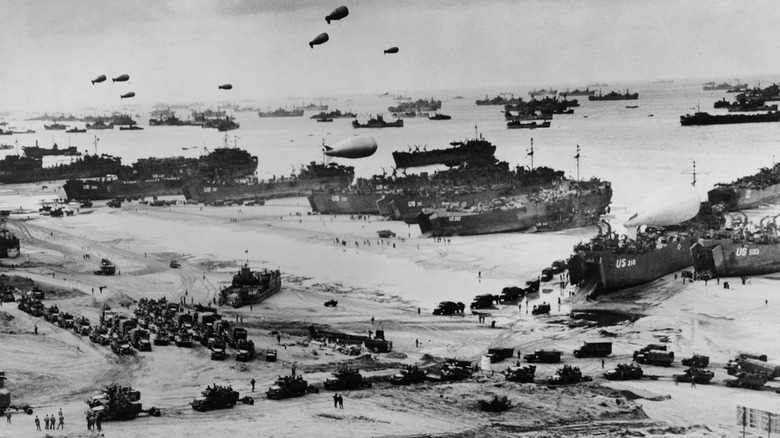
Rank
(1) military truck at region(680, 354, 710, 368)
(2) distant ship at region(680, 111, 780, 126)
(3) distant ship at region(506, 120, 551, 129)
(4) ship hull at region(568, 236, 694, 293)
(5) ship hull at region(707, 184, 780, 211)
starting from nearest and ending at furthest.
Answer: (1) military truck at region(680, 354, 710, 368) → (4) ship hull at region(568, 236, 694, 293) → (5) ship hull at region(707, 184, 780, 211) → (2) distant ship at region(680, 111, 780, 126) → (3) distant ship at region(506, 120, 551, 129)

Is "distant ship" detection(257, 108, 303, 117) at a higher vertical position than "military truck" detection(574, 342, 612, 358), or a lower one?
higher

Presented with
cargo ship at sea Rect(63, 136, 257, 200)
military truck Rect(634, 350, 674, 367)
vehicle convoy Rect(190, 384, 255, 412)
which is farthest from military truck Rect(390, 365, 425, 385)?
cargo ship at sea Rect(63, 136, 257, 200)

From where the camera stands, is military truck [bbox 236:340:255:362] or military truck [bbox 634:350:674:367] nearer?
military truck [bbox 634:350:674:367]

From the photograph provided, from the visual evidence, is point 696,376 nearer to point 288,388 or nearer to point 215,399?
point 288,388

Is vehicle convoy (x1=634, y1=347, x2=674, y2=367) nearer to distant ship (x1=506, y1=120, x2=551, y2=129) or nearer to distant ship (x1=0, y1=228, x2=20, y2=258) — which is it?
distant ship (x1=0, y1=228, x2=20, y2=258)

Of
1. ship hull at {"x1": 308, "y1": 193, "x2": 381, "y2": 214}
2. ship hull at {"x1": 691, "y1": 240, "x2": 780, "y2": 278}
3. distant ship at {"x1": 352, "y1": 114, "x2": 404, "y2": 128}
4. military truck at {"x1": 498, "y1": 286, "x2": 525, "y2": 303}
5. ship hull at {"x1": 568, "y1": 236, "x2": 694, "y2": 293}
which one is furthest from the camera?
distant ship at {"x1": 352, "y1": 114, "x2": 404, "y2": 128}

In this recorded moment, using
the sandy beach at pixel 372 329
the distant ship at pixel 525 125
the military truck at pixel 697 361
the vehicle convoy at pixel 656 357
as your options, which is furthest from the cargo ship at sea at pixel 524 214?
the distant ship at pixel 525 125

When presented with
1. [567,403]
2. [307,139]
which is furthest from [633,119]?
[567,403]
